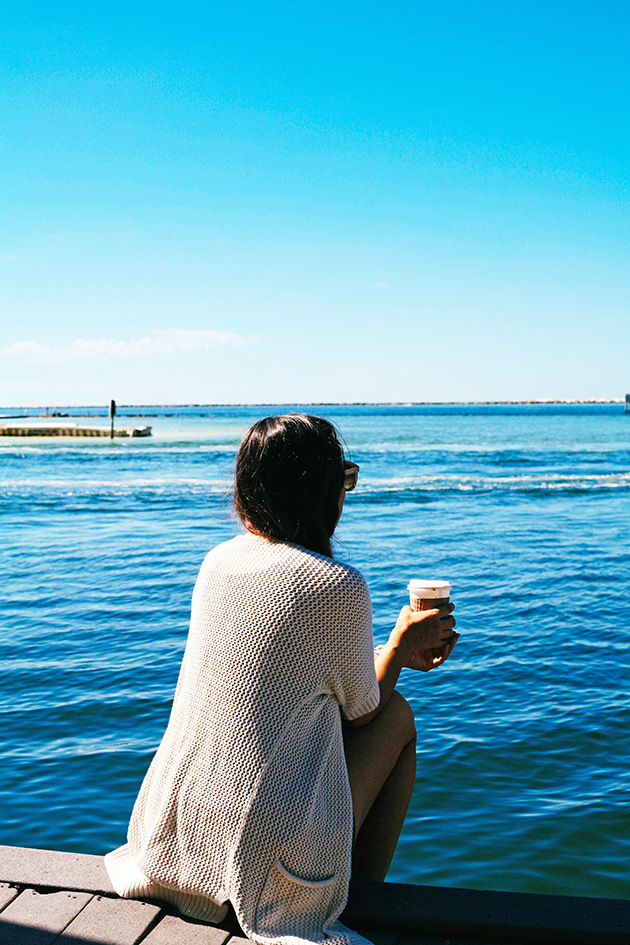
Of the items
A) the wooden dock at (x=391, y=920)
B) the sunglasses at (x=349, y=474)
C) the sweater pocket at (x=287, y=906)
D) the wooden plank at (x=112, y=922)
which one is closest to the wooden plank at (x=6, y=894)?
the wooden dock at (x=391, y=920)

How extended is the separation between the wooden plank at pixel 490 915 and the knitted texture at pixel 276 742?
269mm

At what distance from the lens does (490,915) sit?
240 cm

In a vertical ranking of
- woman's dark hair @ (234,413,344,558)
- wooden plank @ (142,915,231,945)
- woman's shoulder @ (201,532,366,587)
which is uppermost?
woman's dark hair @ (234,413,344,558)

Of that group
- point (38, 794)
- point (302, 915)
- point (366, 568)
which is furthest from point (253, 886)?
point (366, 568)

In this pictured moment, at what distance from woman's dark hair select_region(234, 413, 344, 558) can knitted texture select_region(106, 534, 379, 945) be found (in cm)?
11

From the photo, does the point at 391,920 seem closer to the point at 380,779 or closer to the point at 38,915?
the point at 380,779

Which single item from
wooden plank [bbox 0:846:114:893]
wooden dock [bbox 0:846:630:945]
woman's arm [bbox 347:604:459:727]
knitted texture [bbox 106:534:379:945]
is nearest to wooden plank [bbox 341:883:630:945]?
wooden dock [bbox 0:846:630:945]

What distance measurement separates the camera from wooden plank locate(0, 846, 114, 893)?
2623 mm

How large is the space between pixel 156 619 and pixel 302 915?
645 centimetres

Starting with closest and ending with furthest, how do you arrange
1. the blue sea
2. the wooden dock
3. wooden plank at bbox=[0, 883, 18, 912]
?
1. the wooden dock
2. wooden plank at bbox=[0, 883, 18, 912]
3. the blue sea

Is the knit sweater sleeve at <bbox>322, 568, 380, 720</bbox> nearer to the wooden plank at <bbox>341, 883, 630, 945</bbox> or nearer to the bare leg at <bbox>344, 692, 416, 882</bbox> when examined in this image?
the bare leg at <bbox>344, 692, 416, 882</bbox>

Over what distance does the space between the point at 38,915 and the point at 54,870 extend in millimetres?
233

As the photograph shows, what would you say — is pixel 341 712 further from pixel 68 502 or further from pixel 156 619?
pixel 68 502

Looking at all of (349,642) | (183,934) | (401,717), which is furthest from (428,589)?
(183,934)
